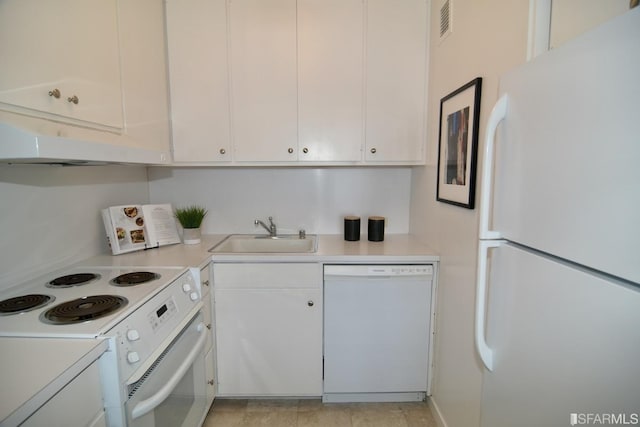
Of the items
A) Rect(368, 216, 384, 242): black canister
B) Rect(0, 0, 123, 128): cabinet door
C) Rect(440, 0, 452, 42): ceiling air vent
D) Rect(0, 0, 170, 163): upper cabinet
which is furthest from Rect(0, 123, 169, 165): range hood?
Rect(440, 0, 452, 42): ceiling air vent

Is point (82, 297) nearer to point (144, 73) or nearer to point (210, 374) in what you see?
point (210, 374)

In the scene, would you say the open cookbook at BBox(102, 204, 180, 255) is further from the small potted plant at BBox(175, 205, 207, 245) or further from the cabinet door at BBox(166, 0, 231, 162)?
the cabinet door at BBox(166, 0, 231, 162)

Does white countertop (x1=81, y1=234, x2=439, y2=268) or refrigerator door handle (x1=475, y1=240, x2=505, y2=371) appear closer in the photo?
refrigerator door handle (x1=475, y1=240, x2=505, y2=371)

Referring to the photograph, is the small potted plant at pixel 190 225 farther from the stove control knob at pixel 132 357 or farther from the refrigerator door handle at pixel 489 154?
the refrigerator door handle at pixel 489 154

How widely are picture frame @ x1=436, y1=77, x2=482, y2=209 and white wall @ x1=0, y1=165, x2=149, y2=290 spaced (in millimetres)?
1965

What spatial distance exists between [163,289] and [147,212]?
0.90 m

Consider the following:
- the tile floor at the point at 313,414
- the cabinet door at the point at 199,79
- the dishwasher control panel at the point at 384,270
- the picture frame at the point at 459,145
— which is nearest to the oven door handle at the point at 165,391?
the tile floor at the point at 313,414

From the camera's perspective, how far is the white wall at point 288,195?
2.37 m

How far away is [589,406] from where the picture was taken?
0.60m

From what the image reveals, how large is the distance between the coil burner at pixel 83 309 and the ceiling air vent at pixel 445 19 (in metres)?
1.98

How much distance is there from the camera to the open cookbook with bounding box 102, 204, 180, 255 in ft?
5.90

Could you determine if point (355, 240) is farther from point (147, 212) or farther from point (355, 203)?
point (147, 212)

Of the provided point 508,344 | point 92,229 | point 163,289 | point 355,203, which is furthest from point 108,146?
point 355,203

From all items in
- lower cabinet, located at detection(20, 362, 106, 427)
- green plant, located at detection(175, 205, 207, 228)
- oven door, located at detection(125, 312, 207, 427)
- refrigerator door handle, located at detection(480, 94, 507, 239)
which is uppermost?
refrigerator door handle, located at detection(480, 94, 507, 239)
